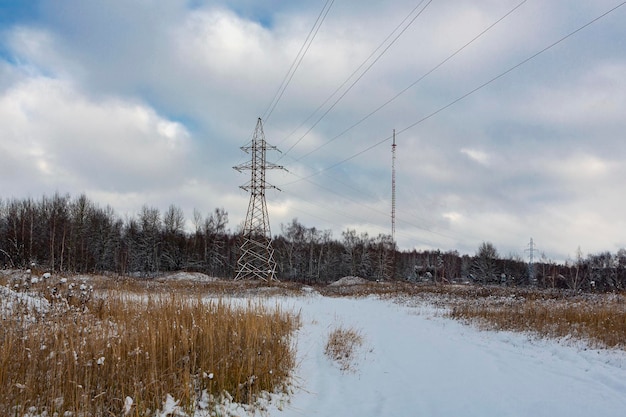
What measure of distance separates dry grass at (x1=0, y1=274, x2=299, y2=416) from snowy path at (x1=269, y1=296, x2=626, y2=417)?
0.60 m

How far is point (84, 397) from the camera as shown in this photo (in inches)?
125

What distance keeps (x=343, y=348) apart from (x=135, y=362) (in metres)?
4.12

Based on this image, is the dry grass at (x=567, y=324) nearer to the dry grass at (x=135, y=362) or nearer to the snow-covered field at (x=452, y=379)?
the snow-covered field at (x=452, y=379)

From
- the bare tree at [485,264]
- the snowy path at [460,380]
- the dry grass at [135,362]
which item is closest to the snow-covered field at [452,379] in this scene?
the snowy path at [460,380]

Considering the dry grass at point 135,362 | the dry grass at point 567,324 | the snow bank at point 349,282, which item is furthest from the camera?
the snow bank at point 349,282

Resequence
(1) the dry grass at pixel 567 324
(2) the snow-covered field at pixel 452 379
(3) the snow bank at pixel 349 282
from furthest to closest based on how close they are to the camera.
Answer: (3) the snow bank at pixel 349 282 → (1) the dry grass at pixel 567 324 → (2) the snow-covered field at pixel 452 379

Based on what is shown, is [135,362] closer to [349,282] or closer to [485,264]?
[349,282]

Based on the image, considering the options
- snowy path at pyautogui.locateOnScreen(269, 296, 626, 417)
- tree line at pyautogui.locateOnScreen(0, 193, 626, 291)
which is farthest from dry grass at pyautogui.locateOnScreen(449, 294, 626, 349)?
tree line at pyautogui.locateOnScreen(0, 193, 626, 291)

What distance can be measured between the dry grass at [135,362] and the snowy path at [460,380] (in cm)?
60

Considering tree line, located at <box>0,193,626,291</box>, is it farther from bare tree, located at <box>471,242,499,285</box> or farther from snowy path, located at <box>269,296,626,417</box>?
snowy path, located at <box>269,296,626,417</box>

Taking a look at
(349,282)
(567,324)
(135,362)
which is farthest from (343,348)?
(349,282)

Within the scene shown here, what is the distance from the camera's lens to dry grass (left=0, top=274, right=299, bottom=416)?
334cm

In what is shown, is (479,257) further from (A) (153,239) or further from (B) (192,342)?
(B) (192,342)

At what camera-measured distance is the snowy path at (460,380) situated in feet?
15.0
